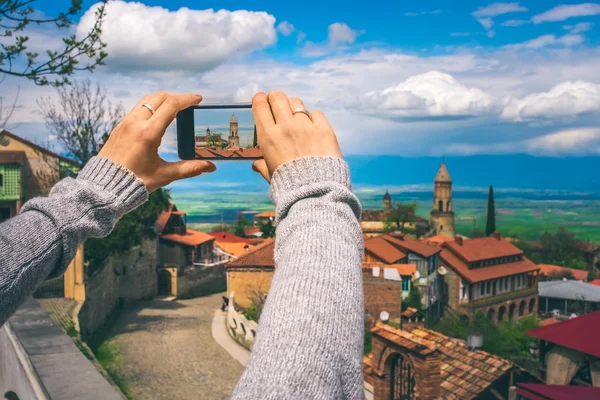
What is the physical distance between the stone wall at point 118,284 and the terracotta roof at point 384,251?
1310 centimetres

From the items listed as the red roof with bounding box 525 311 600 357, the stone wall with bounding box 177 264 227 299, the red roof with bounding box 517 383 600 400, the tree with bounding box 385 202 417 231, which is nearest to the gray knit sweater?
the red roof with bounding box 517 383 600 400

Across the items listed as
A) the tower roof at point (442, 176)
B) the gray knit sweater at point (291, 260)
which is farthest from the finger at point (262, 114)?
the tower roof at point (442, 176)

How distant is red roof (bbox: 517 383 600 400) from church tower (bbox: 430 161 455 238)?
73239 millimetres

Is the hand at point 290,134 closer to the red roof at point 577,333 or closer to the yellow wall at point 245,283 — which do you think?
the red roof at point 577,333

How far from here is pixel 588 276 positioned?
55.0m

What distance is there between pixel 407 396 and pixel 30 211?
31.8ft

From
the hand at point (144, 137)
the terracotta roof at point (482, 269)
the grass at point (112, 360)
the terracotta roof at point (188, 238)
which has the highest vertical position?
the hand at point (144, 137)

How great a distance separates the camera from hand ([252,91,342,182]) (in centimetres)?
116

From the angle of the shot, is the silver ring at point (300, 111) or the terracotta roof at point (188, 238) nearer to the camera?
the silver ring at point (300, 111)

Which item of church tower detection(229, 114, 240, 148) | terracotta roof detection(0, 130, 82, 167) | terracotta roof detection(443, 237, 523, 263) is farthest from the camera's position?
terracotta roof detection(443, 237, 523, 263)

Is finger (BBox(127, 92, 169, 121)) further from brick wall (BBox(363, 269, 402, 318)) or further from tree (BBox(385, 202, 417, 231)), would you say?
tree (BBox(385, 202, 417, 231))

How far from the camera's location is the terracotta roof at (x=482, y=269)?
140ft

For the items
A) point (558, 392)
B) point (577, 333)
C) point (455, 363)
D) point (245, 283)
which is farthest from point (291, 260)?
point (245, 283)

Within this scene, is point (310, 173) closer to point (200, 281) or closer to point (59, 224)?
point (59, 224)
